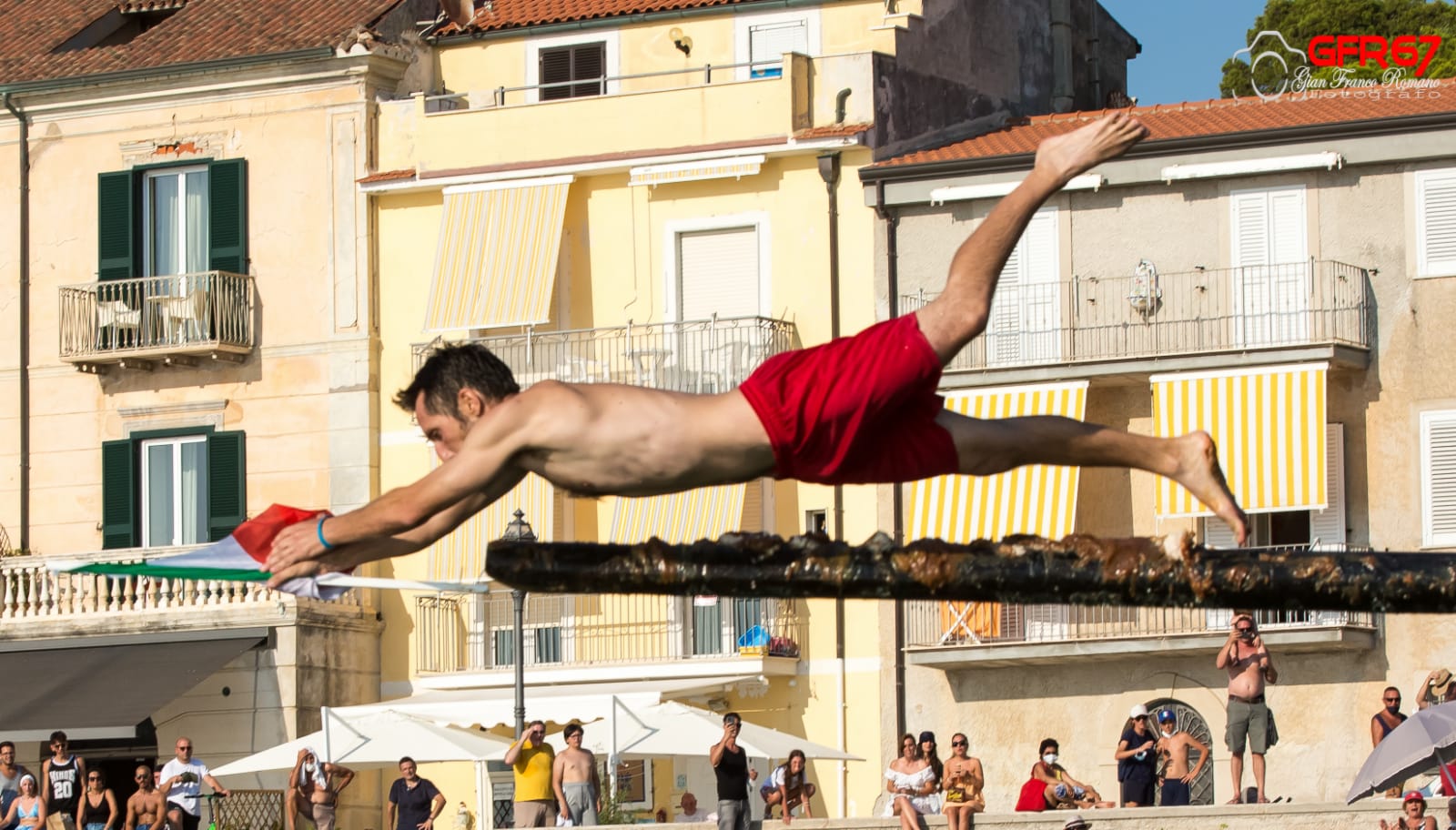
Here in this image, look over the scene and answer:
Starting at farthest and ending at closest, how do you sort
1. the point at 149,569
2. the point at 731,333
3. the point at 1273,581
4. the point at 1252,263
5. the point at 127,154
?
the point at 127,154 → the point at 731,333 → the point at 1252,263 → the point at 149,569 → the point at 1273,581

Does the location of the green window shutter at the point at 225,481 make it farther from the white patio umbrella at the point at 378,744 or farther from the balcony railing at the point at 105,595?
the white patio umbrella at the point at 378,744

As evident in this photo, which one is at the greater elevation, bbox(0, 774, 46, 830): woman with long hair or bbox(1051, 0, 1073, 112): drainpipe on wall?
bbox(1051, 0, 1073, 112): drainpipe on wall

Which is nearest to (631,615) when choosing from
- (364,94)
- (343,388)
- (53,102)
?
(343,388)

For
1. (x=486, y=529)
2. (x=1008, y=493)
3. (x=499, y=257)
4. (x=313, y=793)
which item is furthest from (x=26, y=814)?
(x=1008, y=493)

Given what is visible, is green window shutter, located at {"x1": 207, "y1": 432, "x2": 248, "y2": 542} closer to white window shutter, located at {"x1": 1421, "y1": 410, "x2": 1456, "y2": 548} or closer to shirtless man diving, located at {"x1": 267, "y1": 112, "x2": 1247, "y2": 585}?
white window shutter, located at {"x1": 1421, "y1": 410, "x2": 1456, "y2": 548}

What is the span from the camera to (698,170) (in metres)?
29.2

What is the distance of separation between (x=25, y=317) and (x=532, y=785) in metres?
13.4

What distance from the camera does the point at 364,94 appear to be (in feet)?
99.7

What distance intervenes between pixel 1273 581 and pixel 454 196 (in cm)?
2362

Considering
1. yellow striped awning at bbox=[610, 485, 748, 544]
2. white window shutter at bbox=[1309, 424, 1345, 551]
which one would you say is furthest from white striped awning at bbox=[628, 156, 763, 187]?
white window shutter at bbox=[1309, 424, 1345, 551]

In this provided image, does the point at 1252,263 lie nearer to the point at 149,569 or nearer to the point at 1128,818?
the point at 1128,818

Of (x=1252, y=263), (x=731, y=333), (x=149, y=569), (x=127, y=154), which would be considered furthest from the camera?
(x=127, y=154)

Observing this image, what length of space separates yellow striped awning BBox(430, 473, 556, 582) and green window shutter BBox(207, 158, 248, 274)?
416 centimetres

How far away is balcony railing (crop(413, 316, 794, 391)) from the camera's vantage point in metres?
28.6
